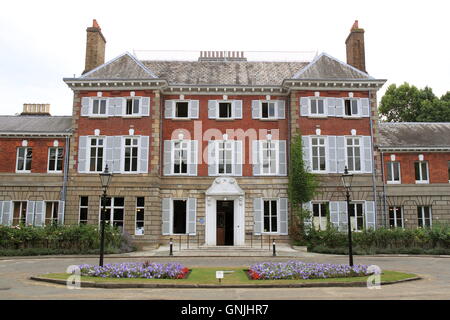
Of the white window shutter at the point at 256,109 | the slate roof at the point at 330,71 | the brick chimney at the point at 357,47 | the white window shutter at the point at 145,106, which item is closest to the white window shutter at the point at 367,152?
the slate roof at the point at 330,71

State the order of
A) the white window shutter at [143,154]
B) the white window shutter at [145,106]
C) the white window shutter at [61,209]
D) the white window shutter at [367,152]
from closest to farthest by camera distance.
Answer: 1. the white window shutter at [61,209]
2. the white window shutter at [143,154]
3. the white window shutter at [145,106]
4. the white window shutter at [367,152]

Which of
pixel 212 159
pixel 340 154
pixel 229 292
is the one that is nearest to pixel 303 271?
pixel 229 292

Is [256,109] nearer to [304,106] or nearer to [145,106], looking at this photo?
[304,106]

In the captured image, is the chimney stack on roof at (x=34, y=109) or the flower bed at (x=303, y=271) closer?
the flower bed at (x=303, y=271)

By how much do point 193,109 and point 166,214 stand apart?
6939mm

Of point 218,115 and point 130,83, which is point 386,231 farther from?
point 130,83

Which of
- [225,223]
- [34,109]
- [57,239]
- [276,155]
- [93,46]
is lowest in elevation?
[57,239]

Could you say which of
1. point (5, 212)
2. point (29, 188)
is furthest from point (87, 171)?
point (5, 212)

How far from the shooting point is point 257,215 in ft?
86.2

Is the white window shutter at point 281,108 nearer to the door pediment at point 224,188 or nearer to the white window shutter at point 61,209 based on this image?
the door pediment at point 224,188

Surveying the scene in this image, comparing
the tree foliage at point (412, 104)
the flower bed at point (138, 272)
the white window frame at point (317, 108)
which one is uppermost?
the tree foliage at point (412, 104)

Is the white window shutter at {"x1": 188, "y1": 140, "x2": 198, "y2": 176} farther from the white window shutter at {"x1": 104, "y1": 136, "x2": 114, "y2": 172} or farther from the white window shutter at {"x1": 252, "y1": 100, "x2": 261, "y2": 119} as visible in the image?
the white window shutter at {"x1": 104, "y1": 136, "x2": 114, "y2": 172}

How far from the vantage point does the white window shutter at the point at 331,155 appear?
86.5ft

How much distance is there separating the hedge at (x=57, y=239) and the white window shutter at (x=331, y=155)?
13320mm
